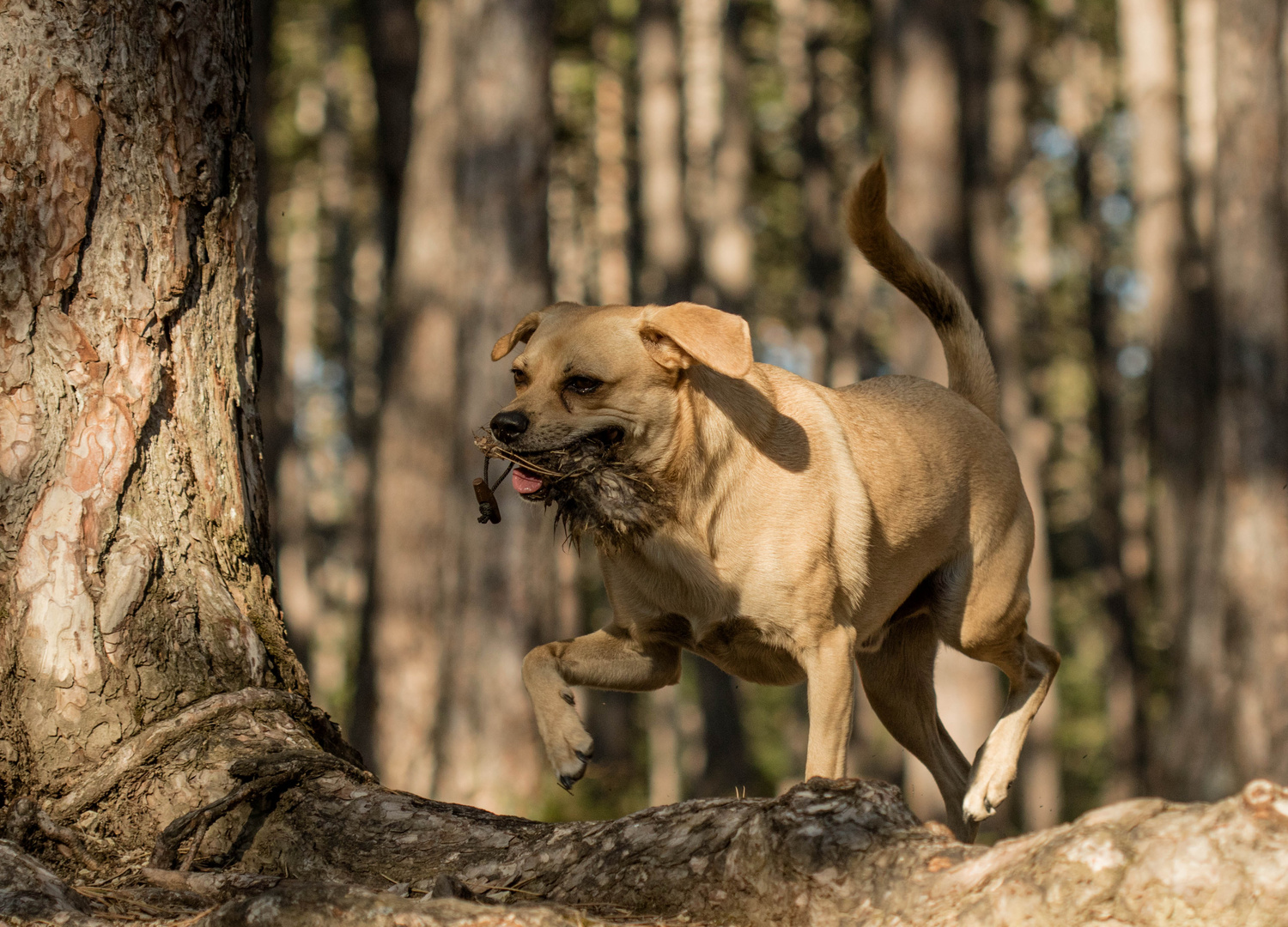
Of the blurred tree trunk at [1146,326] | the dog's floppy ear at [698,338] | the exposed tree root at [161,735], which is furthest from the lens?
the blurred tree trunk at [1146,326]

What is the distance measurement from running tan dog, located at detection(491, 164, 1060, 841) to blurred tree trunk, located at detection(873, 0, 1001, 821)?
15.0 feet

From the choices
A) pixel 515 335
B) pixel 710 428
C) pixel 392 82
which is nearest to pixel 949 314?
pixel 710 428

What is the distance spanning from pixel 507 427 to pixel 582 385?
15.4 inches

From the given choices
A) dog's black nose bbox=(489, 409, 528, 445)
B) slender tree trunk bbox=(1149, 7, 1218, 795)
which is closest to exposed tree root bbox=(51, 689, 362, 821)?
dog's black nose bbox=(489, 409, 528, 445)

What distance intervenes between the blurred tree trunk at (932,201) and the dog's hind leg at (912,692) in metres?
3.99

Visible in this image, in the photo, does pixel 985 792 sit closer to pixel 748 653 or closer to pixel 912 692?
pixel 912 692

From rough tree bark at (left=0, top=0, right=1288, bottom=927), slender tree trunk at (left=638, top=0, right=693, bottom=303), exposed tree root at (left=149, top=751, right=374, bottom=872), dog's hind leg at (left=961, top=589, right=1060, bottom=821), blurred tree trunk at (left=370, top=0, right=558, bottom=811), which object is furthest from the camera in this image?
slender tree trunk at (left=638, top=0, right=693, bottom=303)

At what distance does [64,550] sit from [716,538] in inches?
84.9

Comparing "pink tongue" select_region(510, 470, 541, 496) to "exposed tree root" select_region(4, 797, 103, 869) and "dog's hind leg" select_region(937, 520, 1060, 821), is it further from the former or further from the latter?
"dog's hind leg" select_region(937, 520, 1060, 821)

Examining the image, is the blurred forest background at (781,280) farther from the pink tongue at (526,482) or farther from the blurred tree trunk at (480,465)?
the pink tongue at (526,482)

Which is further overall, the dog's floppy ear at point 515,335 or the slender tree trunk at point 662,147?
the slender tree trunk at point 662,147

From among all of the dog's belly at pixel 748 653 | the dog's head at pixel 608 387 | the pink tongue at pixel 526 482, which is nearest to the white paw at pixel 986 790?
the dog's belly at pixel 748 653

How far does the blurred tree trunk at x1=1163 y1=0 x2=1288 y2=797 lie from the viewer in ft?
37.2

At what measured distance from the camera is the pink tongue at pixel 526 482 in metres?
4.62
